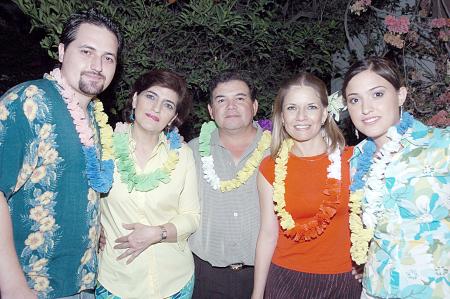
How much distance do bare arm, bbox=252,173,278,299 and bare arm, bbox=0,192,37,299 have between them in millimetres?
1368

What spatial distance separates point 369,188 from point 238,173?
94 cm

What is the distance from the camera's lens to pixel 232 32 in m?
3.50

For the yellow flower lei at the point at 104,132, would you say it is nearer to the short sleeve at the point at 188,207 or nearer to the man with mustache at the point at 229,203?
the short sleeve at the point at 188,207

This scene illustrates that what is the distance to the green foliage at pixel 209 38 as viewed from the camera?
3182mm

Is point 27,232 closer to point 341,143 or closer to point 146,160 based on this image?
point 146,160

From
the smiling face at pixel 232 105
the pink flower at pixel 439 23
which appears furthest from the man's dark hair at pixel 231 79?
the pink flower at pixel 439 23

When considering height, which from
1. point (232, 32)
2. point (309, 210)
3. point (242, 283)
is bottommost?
point (242, 283)

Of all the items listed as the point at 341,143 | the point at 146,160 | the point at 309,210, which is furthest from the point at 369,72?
the point at 146,160

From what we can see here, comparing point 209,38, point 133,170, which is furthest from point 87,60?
Answer: point 209,38

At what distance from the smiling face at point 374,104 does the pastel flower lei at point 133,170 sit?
1.14m

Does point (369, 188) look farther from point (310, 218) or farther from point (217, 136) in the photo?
point (217, 136)

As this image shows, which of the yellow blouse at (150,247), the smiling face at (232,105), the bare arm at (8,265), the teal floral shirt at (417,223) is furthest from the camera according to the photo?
the smiling face at (232,105)

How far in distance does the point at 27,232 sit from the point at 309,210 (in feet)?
5.11

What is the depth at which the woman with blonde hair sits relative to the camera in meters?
2.55
